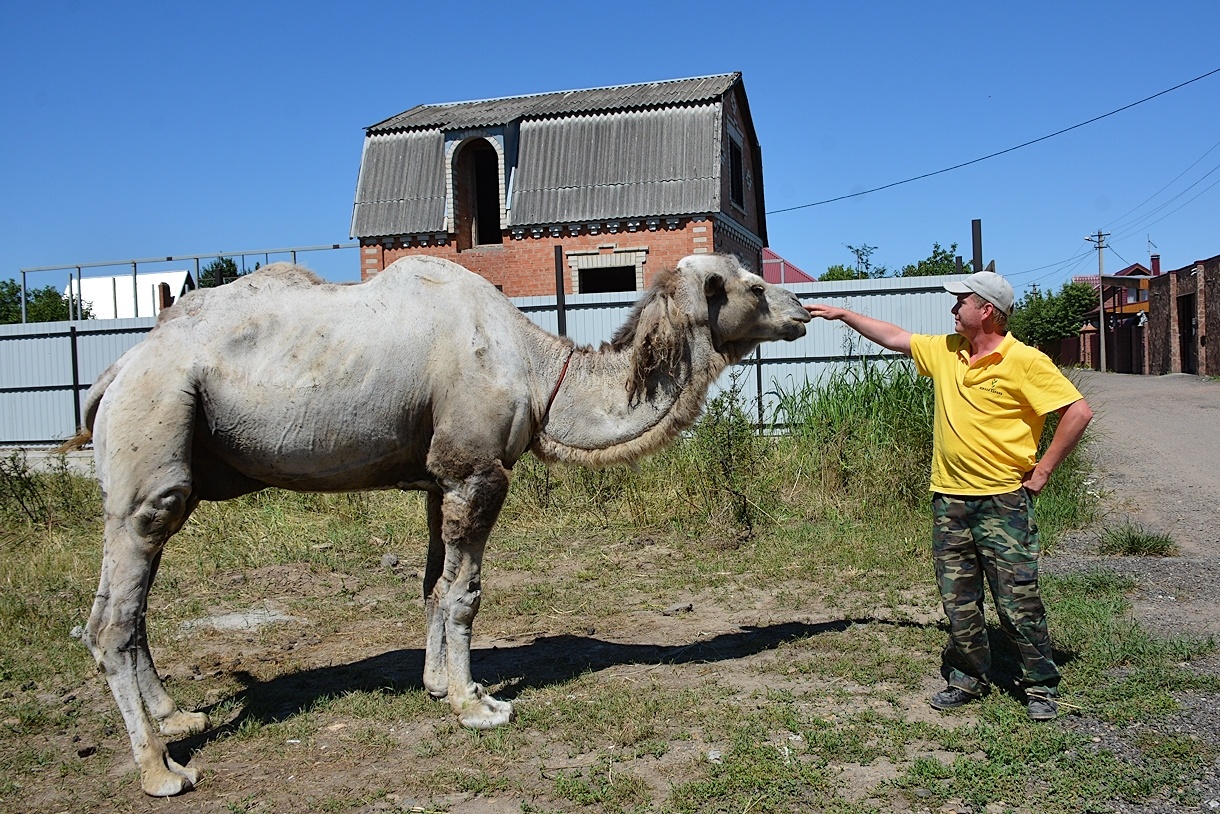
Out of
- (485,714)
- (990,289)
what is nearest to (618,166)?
(990,289)

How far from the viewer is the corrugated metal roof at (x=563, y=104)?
2503 cm

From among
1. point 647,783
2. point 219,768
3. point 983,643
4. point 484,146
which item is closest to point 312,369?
point 219,768

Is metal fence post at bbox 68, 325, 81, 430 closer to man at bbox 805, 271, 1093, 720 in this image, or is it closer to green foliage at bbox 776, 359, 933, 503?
green foliage at bbox 776, 359, 933, 503

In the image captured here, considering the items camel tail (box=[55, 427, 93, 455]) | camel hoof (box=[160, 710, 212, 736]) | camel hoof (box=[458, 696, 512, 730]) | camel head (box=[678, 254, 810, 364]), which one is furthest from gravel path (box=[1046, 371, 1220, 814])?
camel tail (box=[55, 427, 93, 455])

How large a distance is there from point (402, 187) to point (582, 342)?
12.8m

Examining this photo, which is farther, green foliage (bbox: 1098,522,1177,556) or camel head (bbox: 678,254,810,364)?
green foliage (bbox: 1098,522,1177,556)

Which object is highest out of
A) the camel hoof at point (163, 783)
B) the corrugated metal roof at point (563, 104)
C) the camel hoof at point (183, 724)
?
the corrugated metal roof at point (563, 104)

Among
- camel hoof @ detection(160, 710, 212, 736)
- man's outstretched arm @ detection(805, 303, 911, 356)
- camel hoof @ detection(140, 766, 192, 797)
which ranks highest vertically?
man's outstretched arm @ detection(805, 303, 911, 356)

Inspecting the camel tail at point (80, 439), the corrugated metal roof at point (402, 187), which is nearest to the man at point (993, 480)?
the camel tail at point (80, 439)

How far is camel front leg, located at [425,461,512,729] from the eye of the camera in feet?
17.3

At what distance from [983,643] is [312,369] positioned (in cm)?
378

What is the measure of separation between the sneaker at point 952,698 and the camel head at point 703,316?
2139 millimetres

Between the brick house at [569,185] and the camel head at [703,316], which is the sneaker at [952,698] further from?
the brick house at [569,185]

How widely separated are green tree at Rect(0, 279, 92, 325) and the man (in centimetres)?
3075
